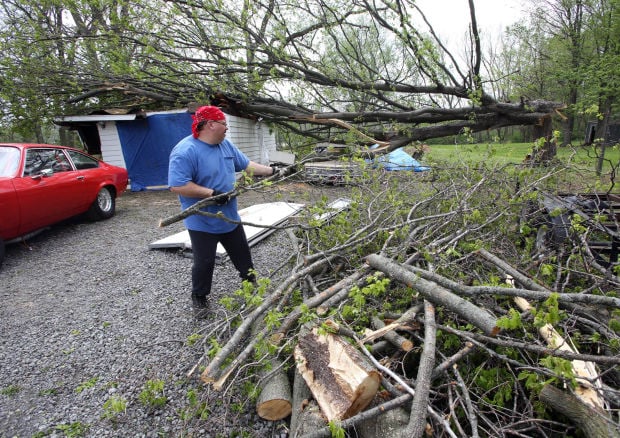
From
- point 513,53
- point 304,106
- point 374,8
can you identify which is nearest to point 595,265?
point 374,8

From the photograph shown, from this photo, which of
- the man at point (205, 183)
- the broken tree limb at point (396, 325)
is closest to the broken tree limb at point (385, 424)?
the broken tree limb at point (396, 325)

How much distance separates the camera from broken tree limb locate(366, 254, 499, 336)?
1.87m

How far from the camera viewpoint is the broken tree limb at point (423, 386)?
1540mm

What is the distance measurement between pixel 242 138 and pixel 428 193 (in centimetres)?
998

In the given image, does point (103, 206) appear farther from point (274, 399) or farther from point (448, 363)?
point (448, 363)

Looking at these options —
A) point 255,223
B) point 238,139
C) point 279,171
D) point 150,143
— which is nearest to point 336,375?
point 279,171

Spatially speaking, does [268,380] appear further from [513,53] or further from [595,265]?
[513,53]

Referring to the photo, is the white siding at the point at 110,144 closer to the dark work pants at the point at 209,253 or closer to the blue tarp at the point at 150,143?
the blue tarp at the point at 150,143

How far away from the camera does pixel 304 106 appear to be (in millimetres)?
8609

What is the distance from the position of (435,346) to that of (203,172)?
2360mm

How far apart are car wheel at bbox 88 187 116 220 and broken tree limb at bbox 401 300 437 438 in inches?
284

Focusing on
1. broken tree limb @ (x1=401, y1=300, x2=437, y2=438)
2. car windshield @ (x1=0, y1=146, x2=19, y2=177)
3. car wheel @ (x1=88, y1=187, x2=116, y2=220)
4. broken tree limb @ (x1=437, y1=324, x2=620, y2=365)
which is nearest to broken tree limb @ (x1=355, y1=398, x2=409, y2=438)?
broken tree limb @ (x1=401, y1=300, x2=437, y2=438)

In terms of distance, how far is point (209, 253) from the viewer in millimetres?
3211

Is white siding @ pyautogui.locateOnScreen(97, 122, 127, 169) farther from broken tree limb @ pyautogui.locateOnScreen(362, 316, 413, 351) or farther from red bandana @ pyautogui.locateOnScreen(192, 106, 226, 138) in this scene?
broken tree limb @ pyautogui.locateOnScreen(362, 316, 413, 351)
